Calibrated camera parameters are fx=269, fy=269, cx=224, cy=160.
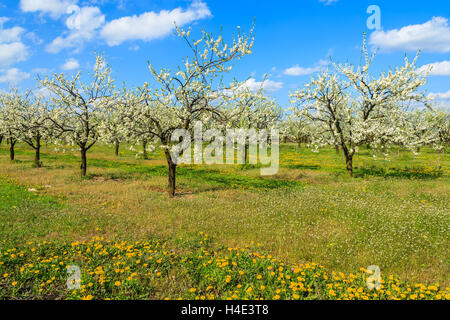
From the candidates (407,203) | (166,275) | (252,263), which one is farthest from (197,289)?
(407,203)

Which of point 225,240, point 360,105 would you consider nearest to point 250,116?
point 360,105

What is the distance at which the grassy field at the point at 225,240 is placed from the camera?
652cm

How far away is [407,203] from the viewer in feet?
46.3

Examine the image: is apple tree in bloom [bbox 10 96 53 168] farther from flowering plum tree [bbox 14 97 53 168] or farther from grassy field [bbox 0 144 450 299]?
grassy field [bbox 0 144 450 299]

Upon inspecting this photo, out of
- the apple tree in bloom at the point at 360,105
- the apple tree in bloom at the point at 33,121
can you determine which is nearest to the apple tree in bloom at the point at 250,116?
the apple tree in bloom at the point at 360,105

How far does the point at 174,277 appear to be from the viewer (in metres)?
6.90

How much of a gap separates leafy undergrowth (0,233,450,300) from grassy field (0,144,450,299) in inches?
1.4

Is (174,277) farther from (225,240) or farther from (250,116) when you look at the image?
(250,116)

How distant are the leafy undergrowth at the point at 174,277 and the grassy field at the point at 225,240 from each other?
0.12 ft

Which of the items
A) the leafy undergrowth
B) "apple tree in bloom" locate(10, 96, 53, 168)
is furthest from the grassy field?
"apple tree in bloom" locate(10, 96, 53, 168)

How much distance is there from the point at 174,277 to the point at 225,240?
2.87 m

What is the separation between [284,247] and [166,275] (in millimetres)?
3925

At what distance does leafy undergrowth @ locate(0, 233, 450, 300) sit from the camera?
6.16 meters
